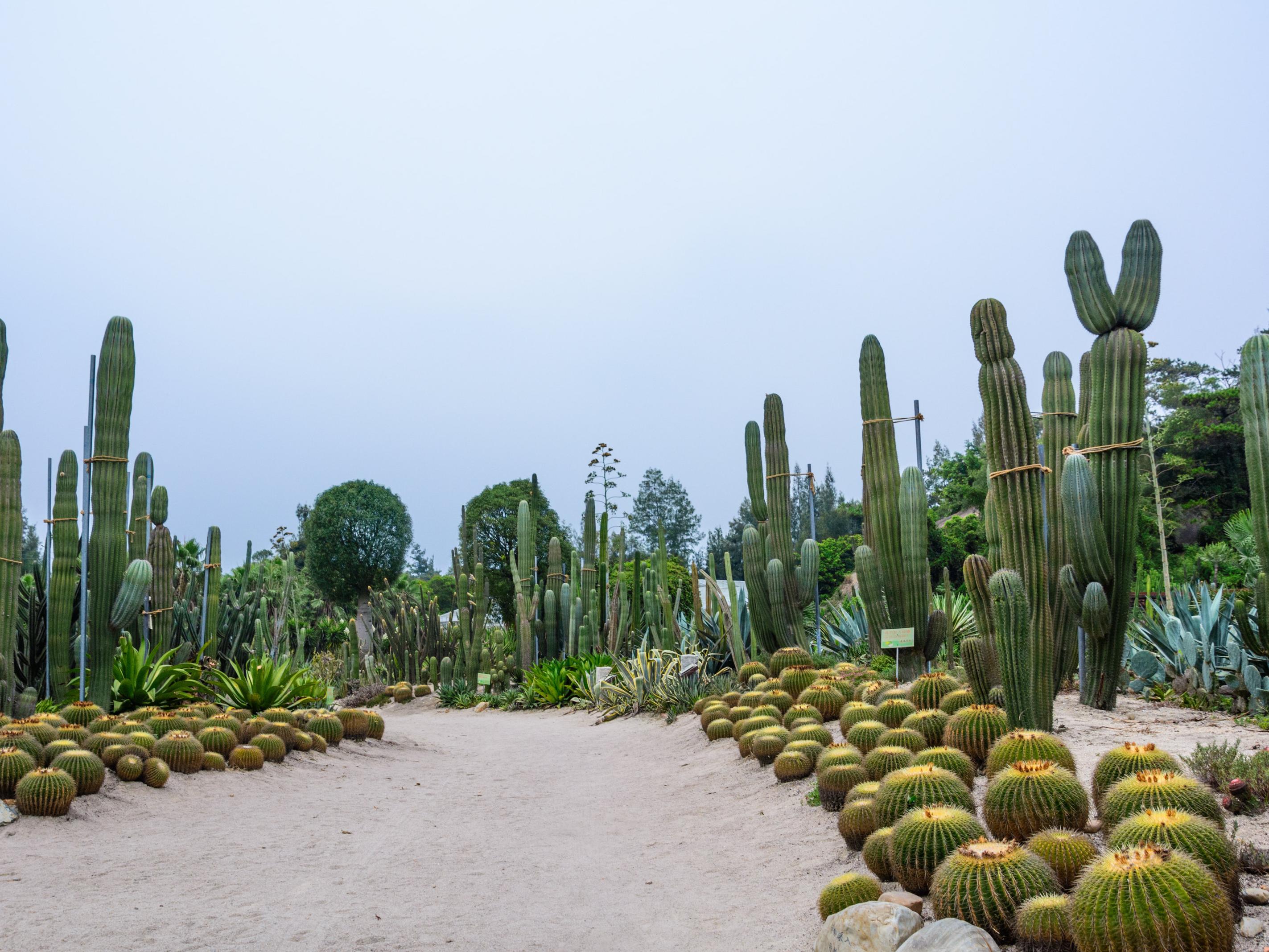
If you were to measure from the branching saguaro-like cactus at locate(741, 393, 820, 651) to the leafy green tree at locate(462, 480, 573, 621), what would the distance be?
14.4m

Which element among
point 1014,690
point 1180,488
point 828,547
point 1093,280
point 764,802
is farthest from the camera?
point 828,547

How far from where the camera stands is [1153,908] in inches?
121

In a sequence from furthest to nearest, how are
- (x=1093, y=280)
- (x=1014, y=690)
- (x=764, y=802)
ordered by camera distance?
1. (x=1093, y=280)
2. (x=764, y=802)
3. (x=1014, y=690)

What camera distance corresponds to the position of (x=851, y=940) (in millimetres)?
3879

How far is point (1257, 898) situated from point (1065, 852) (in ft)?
2.22

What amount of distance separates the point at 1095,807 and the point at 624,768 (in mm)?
5805

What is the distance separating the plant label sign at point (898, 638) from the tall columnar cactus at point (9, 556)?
8.45 m

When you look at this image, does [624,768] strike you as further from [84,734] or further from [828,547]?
[828,547]

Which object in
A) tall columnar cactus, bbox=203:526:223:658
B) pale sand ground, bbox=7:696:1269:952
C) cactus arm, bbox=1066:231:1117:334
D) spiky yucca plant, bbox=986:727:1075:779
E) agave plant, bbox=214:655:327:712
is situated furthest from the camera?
tall columnar cactus, bbox=203:526:223:658

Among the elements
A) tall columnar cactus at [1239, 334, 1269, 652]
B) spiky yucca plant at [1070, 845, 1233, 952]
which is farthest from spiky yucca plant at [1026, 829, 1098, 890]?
tall columnar cactus at [1239, 334, 1269, 652]

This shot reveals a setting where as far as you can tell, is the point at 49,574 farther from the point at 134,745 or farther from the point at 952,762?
the point at 952,762

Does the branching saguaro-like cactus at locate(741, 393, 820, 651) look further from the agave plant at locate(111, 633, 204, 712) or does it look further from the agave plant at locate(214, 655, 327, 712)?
the agave plant at locate(111, 633, 204, 712)

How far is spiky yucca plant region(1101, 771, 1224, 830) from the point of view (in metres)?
3.88

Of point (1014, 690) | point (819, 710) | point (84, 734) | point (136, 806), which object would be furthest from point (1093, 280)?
point (84, 734)
